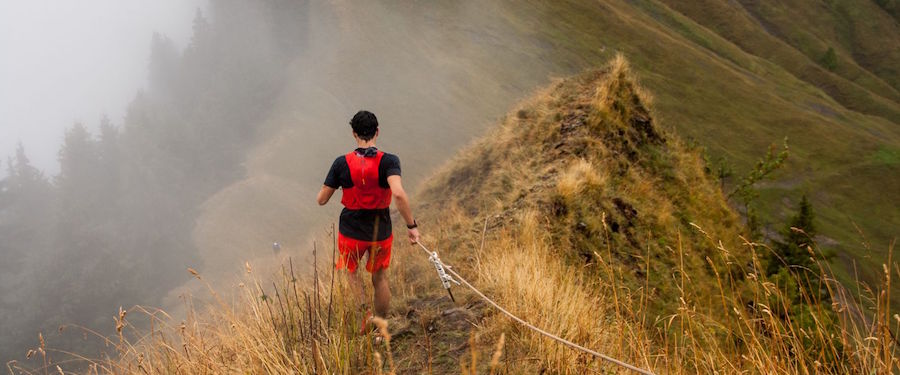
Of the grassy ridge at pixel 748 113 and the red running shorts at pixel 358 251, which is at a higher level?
the grassy ridge at pixel 748 113

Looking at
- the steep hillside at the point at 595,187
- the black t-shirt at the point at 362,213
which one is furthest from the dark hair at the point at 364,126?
the steep hillside at the point at 595,187

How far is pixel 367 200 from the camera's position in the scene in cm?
444

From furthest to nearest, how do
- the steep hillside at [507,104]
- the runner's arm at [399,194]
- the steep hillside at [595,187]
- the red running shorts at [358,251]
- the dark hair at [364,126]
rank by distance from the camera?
the steep hillside at [507,104] < the steep hillside at [595,187] < the red running shorts at [358,251] < the dark hair at [364,126] < the runner's arm at [399,194]

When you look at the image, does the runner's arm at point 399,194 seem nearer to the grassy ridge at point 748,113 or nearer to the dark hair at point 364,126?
the dark hair at point 364,126

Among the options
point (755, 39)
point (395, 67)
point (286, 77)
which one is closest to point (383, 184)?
point (395, 67)

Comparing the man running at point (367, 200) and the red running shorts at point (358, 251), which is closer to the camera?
the man running at point (367, 200)

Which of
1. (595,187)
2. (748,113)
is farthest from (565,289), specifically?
(748,113)

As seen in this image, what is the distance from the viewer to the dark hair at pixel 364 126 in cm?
429

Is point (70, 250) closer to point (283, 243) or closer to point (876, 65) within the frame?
point (283, 243)

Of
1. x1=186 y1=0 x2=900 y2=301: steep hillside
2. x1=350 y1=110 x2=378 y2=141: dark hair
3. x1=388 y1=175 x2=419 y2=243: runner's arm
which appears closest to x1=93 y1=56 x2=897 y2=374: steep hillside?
x1=388 y1=175 x2=419 y2=243: runner's arm

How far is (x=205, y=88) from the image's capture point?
70.2 meters

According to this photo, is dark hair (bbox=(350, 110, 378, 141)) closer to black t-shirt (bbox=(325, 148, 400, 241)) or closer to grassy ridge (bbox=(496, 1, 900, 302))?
black t-shirt (bbox=(325, 148, 400, 241))

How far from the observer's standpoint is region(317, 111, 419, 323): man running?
4312mm

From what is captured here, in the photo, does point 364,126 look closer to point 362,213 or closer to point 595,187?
point 362,213
